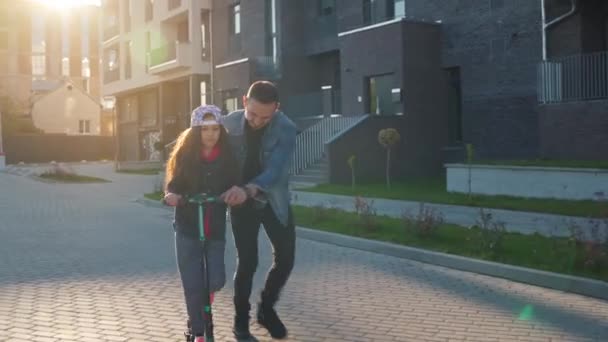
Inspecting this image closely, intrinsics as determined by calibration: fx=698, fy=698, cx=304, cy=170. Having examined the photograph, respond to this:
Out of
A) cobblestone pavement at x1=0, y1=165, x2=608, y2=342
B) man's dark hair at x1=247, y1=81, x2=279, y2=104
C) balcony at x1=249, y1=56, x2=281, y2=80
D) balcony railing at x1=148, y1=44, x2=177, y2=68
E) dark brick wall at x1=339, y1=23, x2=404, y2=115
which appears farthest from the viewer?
balcony railing at x1=148, y1=44, x2=177, y2=68

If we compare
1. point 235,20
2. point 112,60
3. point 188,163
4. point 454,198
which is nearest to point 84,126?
point 112,60

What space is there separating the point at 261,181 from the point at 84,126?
65.7 meters

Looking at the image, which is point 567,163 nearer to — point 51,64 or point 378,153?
point 378,153

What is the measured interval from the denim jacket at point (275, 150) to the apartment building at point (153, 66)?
29.8 m

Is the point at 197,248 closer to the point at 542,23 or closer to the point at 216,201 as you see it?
the point at 216,201

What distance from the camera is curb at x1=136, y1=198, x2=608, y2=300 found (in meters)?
7.13

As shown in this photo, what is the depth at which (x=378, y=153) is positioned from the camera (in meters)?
20.7

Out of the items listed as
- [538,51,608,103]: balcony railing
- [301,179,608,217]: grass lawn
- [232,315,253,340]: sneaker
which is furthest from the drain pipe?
[232,315,253,340]: sneaker

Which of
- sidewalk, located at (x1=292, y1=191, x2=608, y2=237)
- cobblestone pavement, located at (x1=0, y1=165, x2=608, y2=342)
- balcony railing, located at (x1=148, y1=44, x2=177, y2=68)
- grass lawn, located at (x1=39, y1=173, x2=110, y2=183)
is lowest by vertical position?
cobblestone pavement, located at (x1=0, y1=165, x2=608, y2=342)

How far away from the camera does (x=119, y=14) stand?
146ft

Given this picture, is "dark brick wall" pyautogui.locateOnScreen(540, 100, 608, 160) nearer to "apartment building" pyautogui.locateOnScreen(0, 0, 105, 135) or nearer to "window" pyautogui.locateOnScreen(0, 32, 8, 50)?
"apartment building" pyautogui.locateOnScreen(0, 0, 105, 135)

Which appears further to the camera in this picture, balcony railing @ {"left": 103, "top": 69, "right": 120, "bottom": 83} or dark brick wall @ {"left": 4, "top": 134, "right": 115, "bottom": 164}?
dark brick wall @ {"left": 4, "top": 134, "right": 115, "bottom": 164}

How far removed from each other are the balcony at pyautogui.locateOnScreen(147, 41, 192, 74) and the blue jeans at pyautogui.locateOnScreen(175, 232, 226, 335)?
30.8 meters

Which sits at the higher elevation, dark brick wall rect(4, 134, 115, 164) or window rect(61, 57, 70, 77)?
window rect(61, 57, 70, 77)
